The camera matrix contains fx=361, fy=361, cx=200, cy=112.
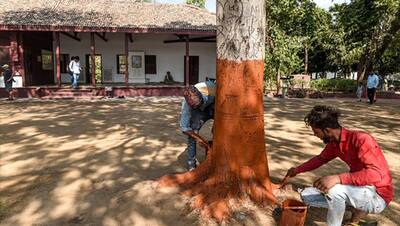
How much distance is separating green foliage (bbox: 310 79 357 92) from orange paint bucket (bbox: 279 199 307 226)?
19911 mm

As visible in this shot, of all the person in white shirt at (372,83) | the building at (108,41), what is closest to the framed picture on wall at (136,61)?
the building at (108,41)

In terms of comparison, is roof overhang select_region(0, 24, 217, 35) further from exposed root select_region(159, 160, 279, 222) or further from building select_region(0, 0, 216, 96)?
exposed root select_region(159, 160, 279, 222)

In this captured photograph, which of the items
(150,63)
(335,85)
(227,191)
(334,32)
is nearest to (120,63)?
(150,63)

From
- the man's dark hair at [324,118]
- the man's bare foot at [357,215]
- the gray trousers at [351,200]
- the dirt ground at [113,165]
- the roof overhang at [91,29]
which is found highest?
the roof overhang at [91,29]

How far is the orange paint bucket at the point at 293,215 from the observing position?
3.36 m

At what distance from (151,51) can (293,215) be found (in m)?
19.4

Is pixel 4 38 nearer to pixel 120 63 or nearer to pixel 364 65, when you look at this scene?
pixel 120 63

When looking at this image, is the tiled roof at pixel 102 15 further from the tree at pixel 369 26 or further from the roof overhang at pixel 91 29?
the tree at pixel 369 26

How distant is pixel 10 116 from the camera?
432 inches

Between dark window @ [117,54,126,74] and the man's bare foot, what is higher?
dark window @ [117,54,126,74]

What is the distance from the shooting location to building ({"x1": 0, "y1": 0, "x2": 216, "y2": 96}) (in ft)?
56.9

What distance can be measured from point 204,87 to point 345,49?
24771 mm

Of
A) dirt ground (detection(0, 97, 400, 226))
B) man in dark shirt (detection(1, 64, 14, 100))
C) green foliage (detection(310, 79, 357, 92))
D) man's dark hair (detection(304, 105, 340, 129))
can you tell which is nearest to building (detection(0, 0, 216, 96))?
man in dark shirt (detection(1, 64, 14, 100))

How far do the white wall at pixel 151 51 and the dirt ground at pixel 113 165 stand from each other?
Result: 10.8 meters
